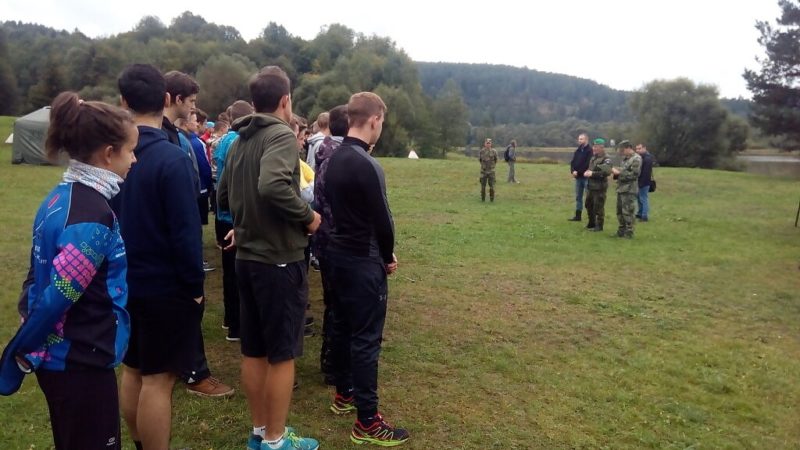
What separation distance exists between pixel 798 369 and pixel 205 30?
94.0m

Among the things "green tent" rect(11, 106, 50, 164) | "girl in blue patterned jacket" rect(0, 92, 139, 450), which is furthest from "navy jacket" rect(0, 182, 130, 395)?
"green tent" rect(11, 106, 50, 164)

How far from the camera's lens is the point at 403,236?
11.3 meters

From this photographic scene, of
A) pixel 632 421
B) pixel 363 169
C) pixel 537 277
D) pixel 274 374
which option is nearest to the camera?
pixel 274 374

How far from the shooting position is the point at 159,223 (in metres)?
2.88

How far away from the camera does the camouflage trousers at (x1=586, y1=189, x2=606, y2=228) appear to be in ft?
39.9

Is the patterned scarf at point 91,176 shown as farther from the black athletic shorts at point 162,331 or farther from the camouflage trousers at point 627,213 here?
the camouflage trousers at point 627,213

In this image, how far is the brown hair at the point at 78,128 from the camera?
220cm

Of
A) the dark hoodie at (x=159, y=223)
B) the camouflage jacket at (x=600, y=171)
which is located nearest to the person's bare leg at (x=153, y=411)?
the dark hoodie at (x=159, y=223)

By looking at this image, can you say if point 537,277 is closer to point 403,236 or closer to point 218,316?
point 403,236

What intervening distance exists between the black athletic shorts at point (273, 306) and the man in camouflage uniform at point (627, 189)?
980 cm

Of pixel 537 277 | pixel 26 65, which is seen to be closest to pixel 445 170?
pixel 537 277

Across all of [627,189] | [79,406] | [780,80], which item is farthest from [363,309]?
[780,80]

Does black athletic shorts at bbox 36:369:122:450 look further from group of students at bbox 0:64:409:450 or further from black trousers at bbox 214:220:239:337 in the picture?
black trousers at bbox 214:220:239:337

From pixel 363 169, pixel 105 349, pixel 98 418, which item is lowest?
pixel 98 418
